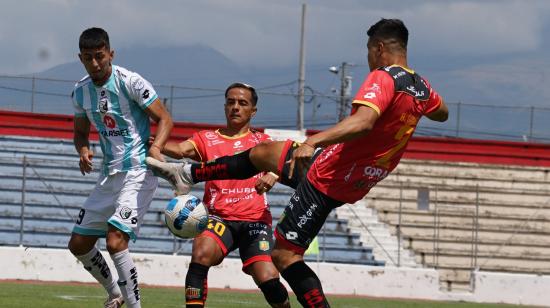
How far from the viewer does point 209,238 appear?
9.36 m

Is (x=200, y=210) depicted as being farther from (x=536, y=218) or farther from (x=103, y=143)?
(x=536, y=218)

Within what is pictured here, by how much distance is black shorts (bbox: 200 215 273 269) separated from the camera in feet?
31.0

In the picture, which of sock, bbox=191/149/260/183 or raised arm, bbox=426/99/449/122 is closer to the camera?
raised arm, bbox=426/99/449/122

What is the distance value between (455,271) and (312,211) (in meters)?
16.9

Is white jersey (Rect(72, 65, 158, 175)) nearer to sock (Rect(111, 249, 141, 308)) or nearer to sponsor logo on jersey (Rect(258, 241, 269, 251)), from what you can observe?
sock (Rect(111, 249, 141, 308))

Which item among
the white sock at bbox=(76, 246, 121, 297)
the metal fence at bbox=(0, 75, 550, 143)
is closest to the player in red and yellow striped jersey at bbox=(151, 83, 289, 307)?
the white sock at bbox=(76, 246, 121, 297)

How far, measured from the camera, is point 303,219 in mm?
7773

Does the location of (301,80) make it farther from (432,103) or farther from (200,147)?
(432,103)

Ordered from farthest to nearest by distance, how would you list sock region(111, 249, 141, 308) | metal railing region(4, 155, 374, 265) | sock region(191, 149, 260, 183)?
metal railing region(4, 155, 374, 265)
sock region(111, 249, 141, 308)
sock region(191, 149, 260, 183)

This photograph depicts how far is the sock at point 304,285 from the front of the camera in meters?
7.72

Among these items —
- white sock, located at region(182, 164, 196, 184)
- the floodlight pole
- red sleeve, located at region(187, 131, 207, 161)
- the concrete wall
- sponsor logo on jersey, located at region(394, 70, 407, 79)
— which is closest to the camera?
sponsor logo on jersey, located at region(394, 70, 407, 79)

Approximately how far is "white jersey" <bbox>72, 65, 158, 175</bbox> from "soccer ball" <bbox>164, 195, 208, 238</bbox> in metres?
0.55

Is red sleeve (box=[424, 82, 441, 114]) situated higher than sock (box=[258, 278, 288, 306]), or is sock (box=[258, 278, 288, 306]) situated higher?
red sleeve (box=[424, 82, 441, 114])

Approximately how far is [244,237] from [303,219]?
6.41 feet
